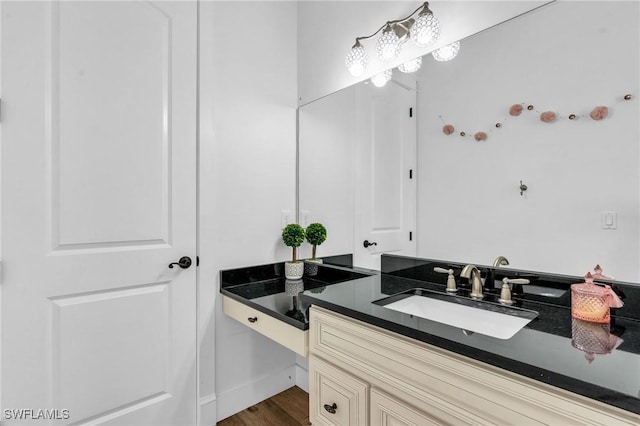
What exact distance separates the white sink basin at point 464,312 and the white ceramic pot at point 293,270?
2.59 feet

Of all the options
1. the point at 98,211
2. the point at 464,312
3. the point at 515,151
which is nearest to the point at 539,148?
the point at 515,151

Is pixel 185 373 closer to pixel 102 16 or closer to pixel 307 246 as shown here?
pixel 307 246

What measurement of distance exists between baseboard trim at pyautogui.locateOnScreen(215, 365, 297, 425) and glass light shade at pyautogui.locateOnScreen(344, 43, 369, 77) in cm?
186

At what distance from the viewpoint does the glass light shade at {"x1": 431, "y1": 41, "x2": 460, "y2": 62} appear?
4.59ft

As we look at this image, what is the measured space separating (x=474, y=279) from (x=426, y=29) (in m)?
1.07

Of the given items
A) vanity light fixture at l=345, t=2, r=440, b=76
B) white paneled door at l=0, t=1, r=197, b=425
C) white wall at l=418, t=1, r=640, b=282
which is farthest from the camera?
vanity light fixture at l=345, t=2, r=440, b=76

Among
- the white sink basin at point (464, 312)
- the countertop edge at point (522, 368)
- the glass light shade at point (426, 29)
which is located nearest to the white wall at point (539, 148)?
the glass light shade at point (426, 29)

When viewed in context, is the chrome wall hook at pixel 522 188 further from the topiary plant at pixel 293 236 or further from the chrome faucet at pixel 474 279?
the topiary plant at pixel 293 236

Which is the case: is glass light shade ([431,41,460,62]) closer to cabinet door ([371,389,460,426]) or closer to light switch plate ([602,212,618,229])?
light switch plate ([602,212,618,229])

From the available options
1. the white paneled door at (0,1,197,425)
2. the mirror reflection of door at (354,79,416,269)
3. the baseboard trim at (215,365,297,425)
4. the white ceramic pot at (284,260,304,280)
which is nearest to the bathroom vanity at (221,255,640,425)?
the mirror reflection of door at (354,79,416,269)

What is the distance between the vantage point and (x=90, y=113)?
1.47 metres

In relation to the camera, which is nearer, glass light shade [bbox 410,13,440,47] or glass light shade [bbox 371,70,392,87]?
glass light shade [bbox 410,13,440,47]

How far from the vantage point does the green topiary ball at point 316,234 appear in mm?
1997

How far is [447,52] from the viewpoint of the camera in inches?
56.1
